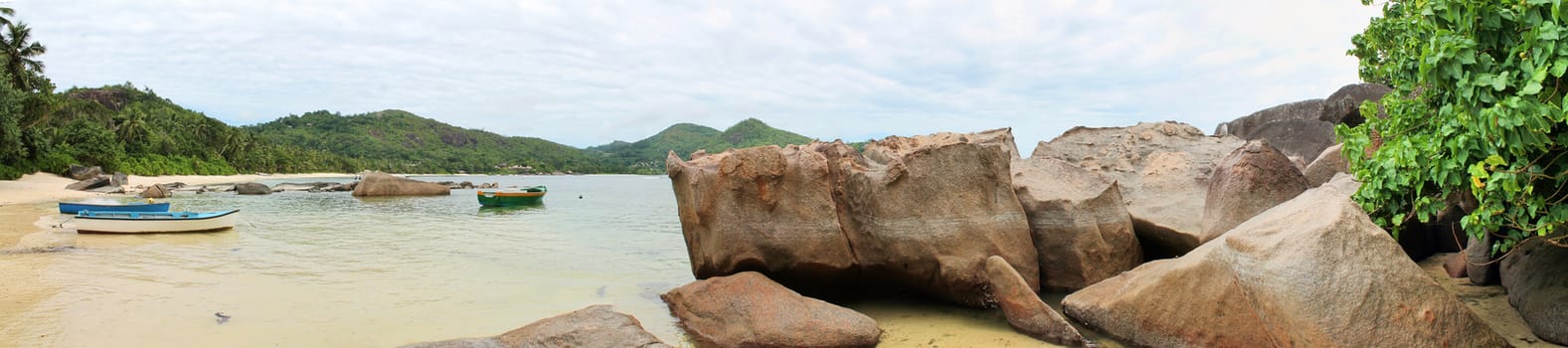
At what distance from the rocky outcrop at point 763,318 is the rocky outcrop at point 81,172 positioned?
47.0 metres

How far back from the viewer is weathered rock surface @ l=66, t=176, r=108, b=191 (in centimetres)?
3683

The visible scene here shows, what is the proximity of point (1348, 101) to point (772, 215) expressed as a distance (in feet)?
37.5

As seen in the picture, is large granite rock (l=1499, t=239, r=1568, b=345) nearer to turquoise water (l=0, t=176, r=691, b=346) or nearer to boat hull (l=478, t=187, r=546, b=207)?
turquoise water (l=0, t=176, r=691, b=346)

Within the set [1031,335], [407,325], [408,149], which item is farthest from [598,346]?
[408,149]

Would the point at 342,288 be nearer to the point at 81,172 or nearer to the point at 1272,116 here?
the point at 1272,116

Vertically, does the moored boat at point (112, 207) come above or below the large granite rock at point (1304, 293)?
above

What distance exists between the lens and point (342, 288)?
446 inches

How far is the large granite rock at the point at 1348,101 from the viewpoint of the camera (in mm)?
13723

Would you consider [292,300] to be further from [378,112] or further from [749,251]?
[378,112]

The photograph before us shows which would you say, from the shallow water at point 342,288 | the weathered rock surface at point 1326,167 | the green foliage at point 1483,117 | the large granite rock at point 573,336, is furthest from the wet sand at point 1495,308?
the large granite rock at point 573,336

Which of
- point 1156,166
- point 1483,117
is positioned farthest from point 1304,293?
point 1156,166

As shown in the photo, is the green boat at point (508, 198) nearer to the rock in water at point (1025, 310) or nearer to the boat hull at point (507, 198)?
the boat hull at point (507, 198)

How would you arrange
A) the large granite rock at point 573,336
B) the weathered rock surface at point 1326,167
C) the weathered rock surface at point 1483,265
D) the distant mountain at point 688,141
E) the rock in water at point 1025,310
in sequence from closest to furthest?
the large granite rock at point 573,336, the weathered rock surface at point 1483,265, the rock in water at point 1025,310, the weathered rock surface at point 1326,167, the distant mountain at point 688,141

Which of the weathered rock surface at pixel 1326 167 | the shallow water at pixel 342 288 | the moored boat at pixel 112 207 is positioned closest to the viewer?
the shallow water at pixel 342 288
